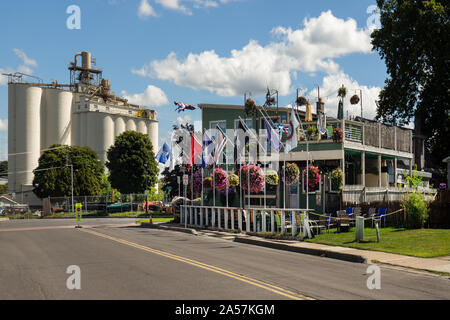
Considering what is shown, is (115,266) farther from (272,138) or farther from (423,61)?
(423,61)

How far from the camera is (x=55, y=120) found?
307 feet

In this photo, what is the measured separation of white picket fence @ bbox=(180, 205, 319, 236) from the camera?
2078cm

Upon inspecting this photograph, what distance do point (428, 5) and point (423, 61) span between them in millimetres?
5450

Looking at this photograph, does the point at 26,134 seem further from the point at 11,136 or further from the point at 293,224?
the point at 293,224

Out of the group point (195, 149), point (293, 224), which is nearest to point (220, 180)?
point (195, 149)

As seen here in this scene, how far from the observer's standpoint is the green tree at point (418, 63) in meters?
39.7

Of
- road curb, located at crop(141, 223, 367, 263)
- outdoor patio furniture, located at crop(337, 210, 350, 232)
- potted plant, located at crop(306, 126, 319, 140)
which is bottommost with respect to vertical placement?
road curb, located at crop(141, 223, 367, 263)

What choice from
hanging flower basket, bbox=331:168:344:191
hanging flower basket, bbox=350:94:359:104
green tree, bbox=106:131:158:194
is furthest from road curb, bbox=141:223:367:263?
green tree, bbox=106:131:158:194

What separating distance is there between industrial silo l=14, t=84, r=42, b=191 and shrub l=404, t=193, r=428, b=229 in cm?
8208

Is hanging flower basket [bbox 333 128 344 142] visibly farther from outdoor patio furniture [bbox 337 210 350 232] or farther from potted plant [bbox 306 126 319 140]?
outdoor patio furniture [bbox 337 210 350 232]

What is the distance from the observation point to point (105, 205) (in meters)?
59.9

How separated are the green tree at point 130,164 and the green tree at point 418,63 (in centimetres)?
3597
